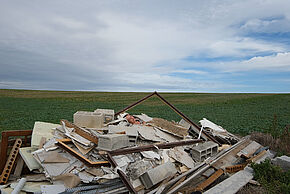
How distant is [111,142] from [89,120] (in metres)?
2.20

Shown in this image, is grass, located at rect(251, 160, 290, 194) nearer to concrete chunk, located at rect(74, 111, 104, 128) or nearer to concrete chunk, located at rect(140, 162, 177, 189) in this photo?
concrete chunk, located at rect(140, 162, 177, 189)

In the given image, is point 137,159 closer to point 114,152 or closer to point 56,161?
point 114,152

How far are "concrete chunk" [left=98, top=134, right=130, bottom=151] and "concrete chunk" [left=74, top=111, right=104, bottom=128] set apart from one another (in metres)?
1.88

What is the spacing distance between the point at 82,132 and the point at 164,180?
2.60m

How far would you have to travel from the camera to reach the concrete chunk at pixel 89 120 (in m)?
6.73

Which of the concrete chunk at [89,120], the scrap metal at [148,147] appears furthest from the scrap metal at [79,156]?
the concrete chunk at [89,120]

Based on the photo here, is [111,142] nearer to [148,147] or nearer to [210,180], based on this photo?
[148,147]

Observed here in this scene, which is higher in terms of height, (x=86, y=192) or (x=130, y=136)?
(x=130, y=136)

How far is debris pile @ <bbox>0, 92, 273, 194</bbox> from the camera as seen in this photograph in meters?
4.53

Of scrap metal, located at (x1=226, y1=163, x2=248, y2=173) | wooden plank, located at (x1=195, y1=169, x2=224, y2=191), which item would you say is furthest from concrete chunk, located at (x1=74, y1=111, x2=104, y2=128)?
scrap metal, located at (x1=226, y1=163, x2=248, y2=173)

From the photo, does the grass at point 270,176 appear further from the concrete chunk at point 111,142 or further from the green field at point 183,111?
the green field at point 183,111

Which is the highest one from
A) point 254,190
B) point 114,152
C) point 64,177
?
point 114,152

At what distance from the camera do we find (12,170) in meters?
5.29

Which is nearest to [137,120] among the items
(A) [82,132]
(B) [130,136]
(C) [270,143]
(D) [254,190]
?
(B) [130,136]
